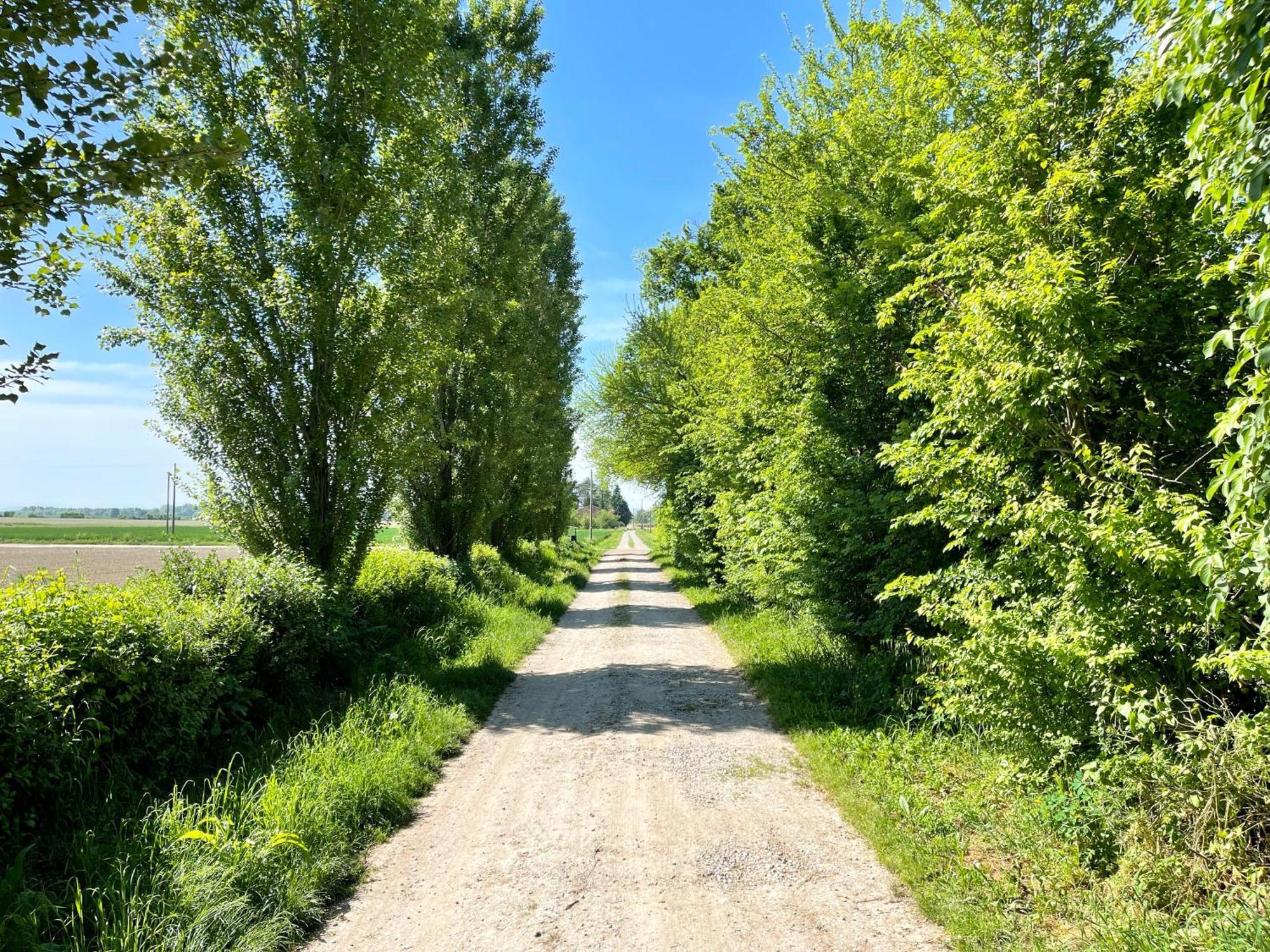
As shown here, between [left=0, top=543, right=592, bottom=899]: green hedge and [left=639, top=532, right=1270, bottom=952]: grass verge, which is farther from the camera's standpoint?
[left=0, top=543, right=592, bottom=899]: green hedge

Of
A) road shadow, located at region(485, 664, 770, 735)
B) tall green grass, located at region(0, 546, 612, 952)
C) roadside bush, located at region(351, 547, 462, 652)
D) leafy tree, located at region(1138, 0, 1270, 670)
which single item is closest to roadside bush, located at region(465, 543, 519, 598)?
roadside bush, located at region(351, 547, 462, 652)

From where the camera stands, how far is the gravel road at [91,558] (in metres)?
24.6

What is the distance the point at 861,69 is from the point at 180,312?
32.2 ft

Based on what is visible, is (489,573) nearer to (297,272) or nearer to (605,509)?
(297,272)

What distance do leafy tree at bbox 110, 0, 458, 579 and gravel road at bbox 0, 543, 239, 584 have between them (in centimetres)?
1041

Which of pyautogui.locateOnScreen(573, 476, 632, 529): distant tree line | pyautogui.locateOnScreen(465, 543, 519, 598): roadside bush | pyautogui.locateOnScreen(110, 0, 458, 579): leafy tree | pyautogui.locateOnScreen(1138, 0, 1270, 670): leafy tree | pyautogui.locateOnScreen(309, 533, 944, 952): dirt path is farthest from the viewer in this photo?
pyautogui.locateOnScreen(573, 476, 632, 529): distant tree line

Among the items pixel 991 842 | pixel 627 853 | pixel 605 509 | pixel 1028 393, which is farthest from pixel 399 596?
pixel 605 509

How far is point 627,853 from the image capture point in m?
4.50

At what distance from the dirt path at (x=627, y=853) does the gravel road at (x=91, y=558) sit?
15370 mm

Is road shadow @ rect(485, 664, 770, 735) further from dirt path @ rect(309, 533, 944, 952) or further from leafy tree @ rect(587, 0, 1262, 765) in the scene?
leafy tree @ rect(587, 0, 1262, 765)

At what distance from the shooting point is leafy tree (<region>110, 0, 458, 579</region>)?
344 inches

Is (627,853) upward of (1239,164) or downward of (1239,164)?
downward

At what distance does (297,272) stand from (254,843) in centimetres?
741

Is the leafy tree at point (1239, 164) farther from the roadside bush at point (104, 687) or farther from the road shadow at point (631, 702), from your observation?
the roadside bush at point (104, 687)
